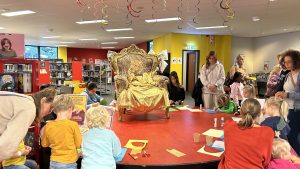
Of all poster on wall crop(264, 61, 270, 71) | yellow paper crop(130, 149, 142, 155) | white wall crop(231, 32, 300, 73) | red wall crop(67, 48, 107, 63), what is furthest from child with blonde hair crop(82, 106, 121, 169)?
red wall crop(67, 48, 107, 63)

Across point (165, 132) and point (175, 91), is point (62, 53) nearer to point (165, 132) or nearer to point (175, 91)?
point (175, 91)

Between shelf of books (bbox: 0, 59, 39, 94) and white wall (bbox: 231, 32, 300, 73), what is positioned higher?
white wall (bbox: 231, 32, 300, 73)

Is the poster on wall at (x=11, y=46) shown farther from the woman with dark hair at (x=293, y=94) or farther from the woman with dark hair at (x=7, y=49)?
the woman with dark hair at (x=293, y=94)

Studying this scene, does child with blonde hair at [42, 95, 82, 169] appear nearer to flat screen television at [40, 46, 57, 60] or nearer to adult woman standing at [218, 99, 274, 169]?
adult woman standing at [218, 99, 274, 169]

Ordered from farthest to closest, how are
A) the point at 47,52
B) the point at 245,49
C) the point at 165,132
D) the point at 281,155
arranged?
the point at 47,52 → the point at 245,49 → the point at 165,132 → the point at 281,155

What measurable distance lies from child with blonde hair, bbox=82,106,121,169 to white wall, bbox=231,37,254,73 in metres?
11.7

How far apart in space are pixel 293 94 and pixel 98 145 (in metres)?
2.27

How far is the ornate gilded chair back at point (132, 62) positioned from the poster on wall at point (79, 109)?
1392 mm

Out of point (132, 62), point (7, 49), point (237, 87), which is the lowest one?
point (237, 87)

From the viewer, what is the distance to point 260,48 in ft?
42.4

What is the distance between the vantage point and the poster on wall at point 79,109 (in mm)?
3027

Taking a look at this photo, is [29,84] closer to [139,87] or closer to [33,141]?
[139,87]

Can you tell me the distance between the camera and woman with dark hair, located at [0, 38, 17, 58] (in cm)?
619

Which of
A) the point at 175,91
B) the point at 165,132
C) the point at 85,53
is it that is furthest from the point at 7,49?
the point at 85,53
